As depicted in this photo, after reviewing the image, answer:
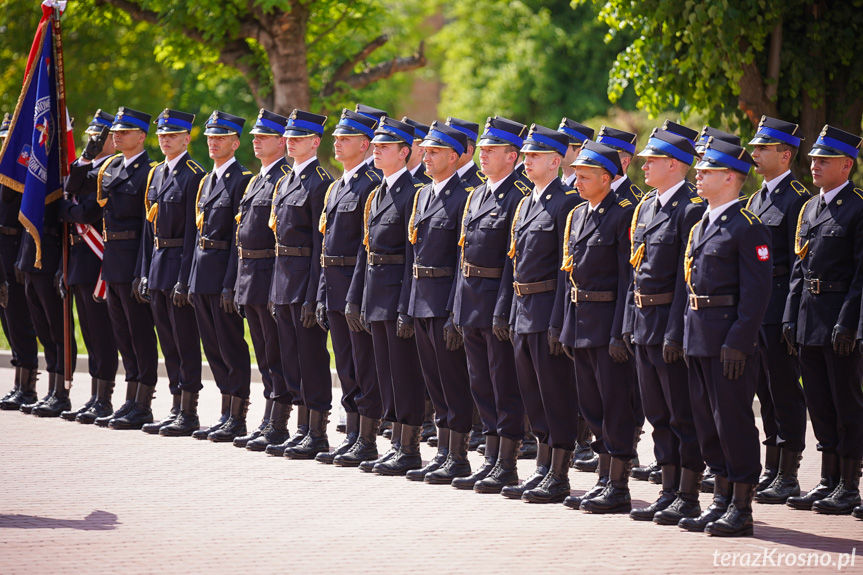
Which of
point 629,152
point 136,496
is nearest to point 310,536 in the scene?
point 136,496

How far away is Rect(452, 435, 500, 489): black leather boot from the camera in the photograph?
8.61m

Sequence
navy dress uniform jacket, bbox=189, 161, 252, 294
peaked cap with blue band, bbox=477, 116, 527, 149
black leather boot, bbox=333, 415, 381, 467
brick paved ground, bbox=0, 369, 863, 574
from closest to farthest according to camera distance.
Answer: brick paved ground, bbox=0, 369, 863, 574 < peaked cap with blue band, bbox=477, 116, 527, 149 < black leather boot, bbox=333, 415, 381, 467 < navy dress uniform jacket, bbox=189, 161, 252, 294

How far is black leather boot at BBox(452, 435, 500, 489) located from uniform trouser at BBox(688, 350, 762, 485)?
184 centimetres

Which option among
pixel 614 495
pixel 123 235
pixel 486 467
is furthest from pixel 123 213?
pixel 614 495

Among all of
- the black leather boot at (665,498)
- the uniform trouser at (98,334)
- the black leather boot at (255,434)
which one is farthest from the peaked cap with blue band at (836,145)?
the uniform trouser at (98,334)

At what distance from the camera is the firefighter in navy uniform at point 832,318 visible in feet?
26.3

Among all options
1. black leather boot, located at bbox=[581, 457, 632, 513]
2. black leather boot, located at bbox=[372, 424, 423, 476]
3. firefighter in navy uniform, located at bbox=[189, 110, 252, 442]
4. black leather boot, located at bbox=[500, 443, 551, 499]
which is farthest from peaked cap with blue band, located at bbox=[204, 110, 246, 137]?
black leather boot, located at bbox=[581, 457, 632, 513]

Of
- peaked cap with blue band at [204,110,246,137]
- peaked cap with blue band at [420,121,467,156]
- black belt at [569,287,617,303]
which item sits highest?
peaked cap with blue band at [204,110,246,137]

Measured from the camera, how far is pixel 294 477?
8.84 m

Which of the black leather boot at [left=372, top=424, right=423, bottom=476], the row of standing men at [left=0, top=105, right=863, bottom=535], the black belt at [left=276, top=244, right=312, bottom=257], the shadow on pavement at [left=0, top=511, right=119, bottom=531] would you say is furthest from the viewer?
the black belt at [left=276, top=244, right=312, bottom=257]

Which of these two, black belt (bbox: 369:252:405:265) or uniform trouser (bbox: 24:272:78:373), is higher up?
black belt (bbox: 369:252:405:265)

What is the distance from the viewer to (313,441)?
973cm

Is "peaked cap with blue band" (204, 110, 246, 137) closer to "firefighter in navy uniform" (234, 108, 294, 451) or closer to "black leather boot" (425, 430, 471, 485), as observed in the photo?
"firefighter in navy uniform" (234, 108, 294, 451)

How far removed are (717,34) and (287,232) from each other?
528 centimetres
